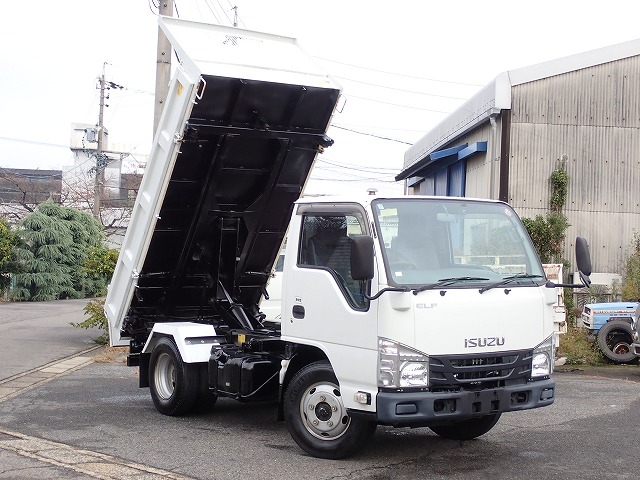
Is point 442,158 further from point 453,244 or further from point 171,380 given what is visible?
point 453,244

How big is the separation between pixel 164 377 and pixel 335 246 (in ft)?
10.9

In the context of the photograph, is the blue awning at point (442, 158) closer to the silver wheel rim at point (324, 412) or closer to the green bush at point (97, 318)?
the green bush at point (97, 318)

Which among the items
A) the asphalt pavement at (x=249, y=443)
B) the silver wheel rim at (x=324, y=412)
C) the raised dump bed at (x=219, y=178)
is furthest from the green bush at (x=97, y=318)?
the silver wheel rim at (x=324, y=412)

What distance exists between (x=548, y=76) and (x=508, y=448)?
11867 mm

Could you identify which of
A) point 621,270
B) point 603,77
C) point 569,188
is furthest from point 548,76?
point 621,270

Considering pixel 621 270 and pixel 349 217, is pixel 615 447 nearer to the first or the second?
pixel 349 217

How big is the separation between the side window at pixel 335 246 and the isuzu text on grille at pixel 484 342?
906mm

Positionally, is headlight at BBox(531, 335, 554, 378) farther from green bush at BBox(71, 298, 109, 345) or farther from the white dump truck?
green bush at BBox(71, 298, 109, 345)

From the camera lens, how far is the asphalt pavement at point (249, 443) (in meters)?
7.09

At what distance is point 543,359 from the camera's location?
7461 millimetres

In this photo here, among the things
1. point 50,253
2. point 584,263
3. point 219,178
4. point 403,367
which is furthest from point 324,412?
point 50,253

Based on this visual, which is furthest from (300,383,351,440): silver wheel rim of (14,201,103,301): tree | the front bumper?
(14,201,103,301): tree

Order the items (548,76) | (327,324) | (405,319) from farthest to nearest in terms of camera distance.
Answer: (548,76), (327,324), (405,319)

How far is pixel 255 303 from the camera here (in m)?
10.8
